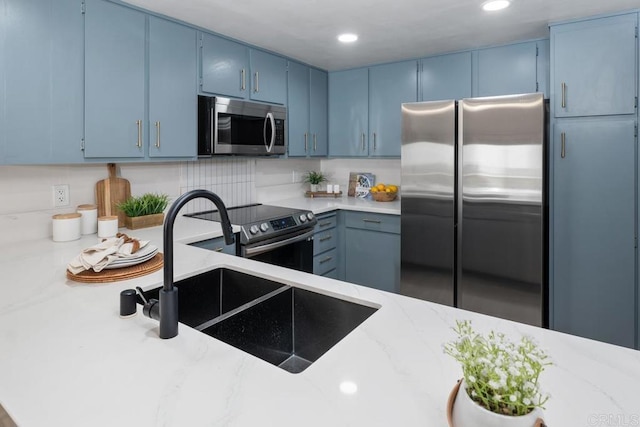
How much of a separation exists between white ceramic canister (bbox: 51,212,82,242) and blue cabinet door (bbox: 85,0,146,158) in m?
0.36

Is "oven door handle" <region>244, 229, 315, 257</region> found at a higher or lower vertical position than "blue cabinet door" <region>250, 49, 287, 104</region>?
lower

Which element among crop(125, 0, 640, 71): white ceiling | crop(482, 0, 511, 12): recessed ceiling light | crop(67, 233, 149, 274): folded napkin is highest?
crop(125, 0, 640, 71): white ceiling

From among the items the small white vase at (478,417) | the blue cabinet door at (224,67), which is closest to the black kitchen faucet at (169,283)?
the small white vase at (478,417)

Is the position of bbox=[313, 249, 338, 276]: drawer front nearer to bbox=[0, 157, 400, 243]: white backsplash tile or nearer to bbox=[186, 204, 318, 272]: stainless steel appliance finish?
bbox=[186, 204, 318, 272]: stainless steel appliance finish

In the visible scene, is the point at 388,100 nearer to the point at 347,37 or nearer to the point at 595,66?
the point at 347,37

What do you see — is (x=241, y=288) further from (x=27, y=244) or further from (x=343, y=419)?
(x=27, y=244)

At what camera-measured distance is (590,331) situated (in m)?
2.43

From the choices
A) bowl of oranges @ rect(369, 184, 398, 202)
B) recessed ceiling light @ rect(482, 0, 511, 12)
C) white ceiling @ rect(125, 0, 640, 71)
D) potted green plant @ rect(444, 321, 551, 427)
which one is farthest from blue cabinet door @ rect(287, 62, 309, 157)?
potted green plant @ rect(444, 321, 551, 427)

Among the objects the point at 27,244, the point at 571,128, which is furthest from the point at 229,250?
the point at 571,128

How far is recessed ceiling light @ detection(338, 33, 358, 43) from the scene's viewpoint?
2.72 m

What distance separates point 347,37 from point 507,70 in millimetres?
1261

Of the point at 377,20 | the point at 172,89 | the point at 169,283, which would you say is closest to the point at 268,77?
the point at 172,89

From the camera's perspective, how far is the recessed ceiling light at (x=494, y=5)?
2.13 meters

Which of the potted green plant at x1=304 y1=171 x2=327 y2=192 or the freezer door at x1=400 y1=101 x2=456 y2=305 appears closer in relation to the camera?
the freezer door at x1=400 y1=101 x2=456 y2=305
